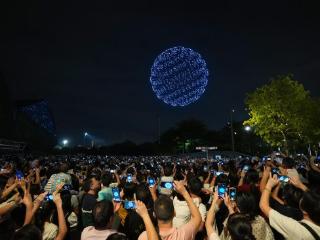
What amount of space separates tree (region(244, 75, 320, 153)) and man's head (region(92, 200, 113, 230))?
3360 centimetres

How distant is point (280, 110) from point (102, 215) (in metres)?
34.2

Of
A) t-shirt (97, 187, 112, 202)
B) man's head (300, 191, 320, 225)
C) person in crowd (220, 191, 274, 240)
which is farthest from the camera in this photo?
t-shirt (97, 187, 112, 202)

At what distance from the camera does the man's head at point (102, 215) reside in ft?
13.4

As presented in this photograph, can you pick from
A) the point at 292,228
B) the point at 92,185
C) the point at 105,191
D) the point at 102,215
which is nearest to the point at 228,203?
the point at 292,228

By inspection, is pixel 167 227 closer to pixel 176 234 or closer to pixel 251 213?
pixel 176 234

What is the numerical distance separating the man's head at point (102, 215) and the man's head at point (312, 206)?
229 cm

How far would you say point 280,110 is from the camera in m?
35.4

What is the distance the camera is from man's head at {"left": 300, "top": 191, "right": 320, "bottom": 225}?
3578 mm

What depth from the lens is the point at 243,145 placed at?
239ft

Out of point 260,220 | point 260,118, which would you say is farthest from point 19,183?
point 260,118

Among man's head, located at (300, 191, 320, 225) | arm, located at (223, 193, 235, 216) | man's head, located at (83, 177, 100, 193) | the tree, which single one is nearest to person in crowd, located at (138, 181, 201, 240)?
arm, located at (223, 193, 235, 216)

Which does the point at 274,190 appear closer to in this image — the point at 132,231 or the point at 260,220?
the point at 260,220

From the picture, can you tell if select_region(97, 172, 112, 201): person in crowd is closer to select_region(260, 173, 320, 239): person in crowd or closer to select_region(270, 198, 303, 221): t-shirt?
select_region(270, 198, 303, 221): t-shirt

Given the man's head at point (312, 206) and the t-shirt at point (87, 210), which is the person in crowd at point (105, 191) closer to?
the t-shirt at point (87, 210)
